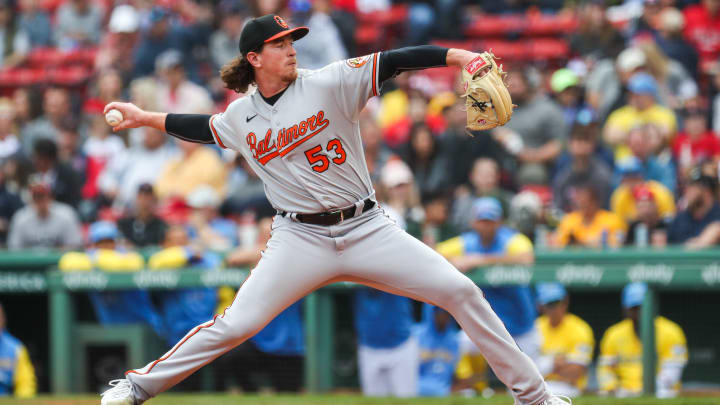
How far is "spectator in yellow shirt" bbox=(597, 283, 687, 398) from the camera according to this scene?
6.00 m

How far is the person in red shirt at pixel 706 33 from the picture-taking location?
9.79 meters

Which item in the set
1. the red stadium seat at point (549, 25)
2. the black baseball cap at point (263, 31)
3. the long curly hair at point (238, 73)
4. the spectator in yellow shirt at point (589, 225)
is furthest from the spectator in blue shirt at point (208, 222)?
the red stadium seat at point (549, 25)

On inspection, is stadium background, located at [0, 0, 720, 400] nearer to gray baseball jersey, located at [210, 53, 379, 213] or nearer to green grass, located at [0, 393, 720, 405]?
green grass, located at [0, 393, 720, 405]

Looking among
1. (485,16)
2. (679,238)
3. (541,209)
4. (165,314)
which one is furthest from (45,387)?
(485,16)

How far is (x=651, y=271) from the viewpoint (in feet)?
19.3

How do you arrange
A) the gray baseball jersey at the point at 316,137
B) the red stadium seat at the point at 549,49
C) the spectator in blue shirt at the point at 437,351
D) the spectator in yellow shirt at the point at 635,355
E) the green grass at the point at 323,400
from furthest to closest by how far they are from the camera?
the red stadium seat at the point at 549,49
the spectator in blue shirt at the point at 437,351
the spectator in yellow shirt at the point at 635,355
the green grass at the point at 323,400
the gray baseball jersey at the point at 316,137

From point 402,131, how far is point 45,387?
3969mm

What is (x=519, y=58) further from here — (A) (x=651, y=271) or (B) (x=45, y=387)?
(B) (x=45, y=387)

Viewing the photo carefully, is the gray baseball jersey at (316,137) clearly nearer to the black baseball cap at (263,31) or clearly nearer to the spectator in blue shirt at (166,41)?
the black baseball cap at (263,31)

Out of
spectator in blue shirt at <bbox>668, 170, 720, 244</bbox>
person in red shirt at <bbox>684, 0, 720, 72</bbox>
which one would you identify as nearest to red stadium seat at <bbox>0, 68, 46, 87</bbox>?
person in red shirt at <bbox>684, 0, 720, 72</bbox>

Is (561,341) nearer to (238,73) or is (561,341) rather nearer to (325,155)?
(325,155)

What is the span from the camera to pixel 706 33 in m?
9.88

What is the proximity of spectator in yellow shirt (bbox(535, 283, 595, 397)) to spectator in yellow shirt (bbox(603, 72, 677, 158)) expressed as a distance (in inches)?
86.7

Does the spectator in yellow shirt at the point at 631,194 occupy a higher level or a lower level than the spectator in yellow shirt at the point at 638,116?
lower
